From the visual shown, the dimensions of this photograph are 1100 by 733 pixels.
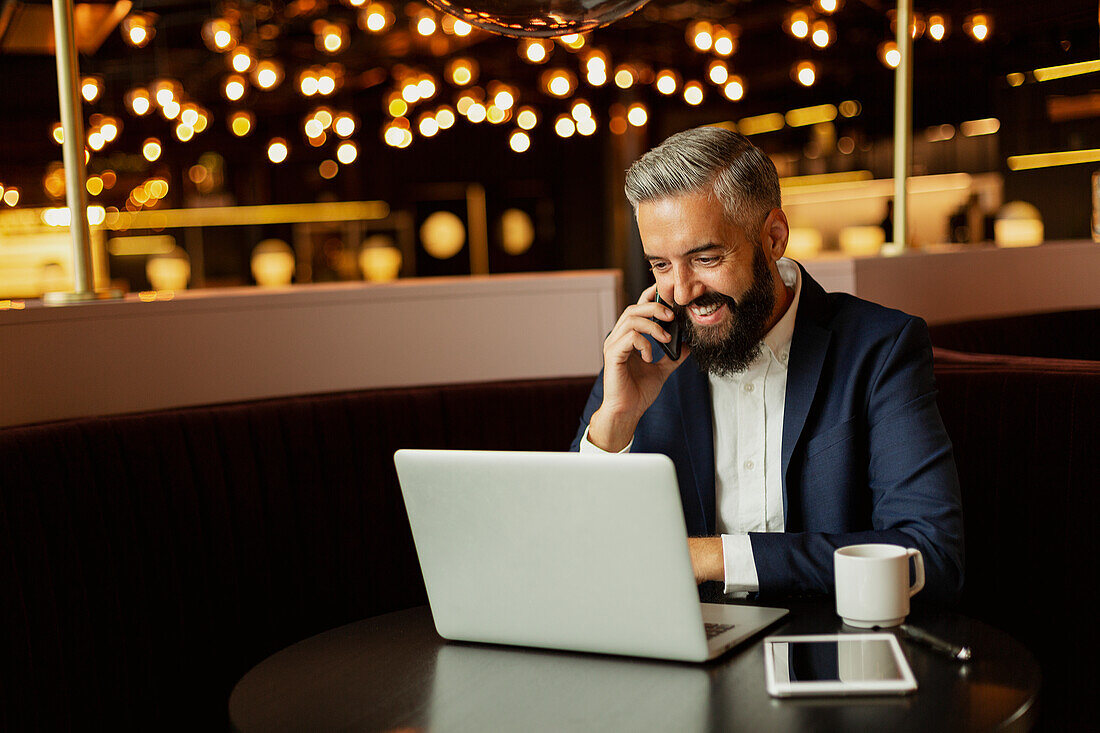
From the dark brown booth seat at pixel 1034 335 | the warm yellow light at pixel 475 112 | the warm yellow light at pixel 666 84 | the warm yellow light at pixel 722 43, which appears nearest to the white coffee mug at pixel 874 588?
the dark brown booth seat at pixel 1034 335

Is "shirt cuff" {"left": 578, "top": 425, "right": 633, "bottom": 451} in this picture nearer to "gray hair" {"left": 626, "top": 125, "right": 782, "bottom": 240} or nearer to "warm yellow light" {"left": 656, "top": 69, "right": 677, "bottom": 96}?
"gray hair" {"left": 626, "top": 125, "right": 782, "bottom": 240}

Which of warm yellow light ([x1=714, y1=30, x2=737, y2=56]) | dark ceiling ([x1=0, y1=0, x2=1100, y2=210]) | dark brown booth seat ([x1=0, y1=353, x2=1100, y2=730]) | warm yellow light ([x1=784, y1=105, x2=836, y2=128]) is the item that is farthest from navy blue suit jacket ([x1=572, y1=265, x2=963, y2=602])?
warm yellow light ([x1=784, y1=105, x2=836, y2=128])

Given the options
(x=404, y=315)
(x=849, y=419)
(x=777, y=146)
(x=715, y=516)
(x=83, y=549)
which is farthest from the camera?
(x=777, y=146)

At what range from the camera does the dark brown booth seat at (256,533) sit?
1782mm

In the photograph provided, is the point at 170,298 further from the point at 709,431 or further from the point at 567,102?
the point at 567,102

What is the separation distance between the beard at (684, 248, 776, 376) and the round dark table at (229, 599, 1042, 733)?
463mm

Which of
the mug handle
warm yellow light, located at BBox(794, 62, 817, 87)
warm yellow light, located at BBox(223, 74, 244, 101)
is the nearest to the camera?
the mug handle

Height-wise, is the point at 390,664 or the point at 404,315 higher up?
the point at 404,315

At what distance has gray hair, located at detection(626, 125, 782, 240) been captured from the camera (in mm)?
1589

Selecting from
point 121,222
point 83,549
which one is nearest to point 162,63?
point 121,222

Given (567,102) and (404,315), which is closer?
(404,315)

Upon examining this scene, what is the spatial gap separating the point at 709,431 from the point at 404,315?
1.09 metres

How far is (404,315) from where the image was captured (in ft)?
8.45

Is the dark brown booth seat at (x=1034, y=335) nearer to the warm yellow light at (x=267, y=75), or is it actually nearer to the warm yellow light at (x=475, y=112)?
the warm yellow light at (x=267, y=75)
